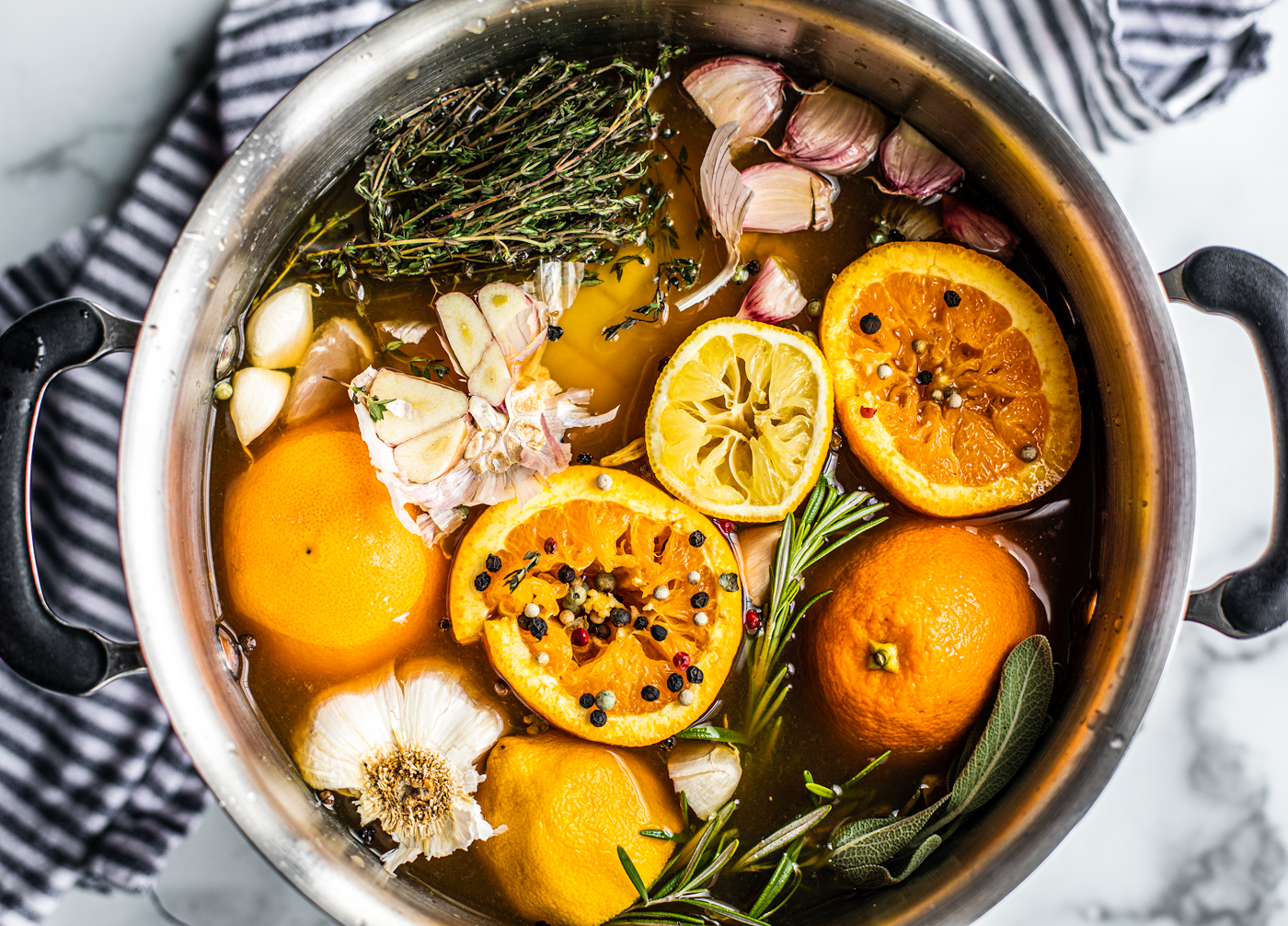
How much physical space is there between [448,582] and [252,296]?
609 mm

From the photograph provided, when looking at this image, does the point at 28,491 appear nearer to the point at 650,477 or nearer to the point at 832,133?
the point at 650,477

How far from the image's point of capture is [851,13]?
1.42 m

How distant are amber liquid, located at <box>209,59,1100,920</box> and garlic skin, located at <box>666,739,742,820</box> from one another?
0.11 feet

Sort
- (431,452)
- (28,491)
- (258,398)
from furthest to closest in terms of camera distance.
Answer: (258,398)
(431,452)
(28,491)

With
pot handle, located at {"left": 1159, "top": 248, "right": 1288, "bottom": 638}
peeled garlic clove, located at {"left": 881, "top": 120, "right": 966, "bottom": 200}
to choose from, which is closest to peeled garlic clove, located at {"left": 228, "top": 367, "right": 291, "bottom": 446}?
peeled garlic clove, located at {"left": 881, "top": 120, "right": 966, "bottom": 200}

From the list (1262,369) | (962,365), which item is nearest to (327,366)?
(962,365)

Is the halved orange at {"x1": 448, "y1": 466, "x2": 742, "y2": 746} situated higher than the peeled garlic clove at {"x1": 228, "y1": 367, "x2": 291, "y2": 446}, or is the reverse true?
the peeled garlic clove at {"x1": 228, "y1": 367, "x2": 291, "y2": 446}

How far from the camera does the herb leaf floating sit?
144cm

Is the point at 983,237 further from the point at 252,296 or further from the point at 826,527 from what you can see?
the point at 252,296

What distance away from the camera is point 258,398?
1.55m

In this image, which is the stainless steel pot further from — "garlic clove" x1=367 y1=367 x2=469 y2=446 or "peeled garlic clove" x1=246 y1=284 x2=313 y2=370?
"garlic clove" x1=367 y1=367 x2=469 y2=446

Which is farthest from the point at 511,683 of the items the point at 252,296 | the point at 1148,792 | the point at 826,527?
the point at 1148,792

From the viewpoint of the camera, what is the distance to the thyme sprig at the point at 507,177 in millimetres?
1423

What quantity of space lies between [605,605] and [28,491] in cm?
88
